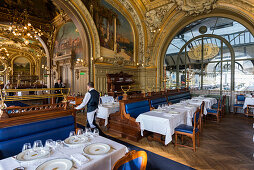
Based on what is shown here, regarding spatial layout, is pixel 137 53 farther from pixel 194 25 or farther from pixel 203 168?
pixel 203 168

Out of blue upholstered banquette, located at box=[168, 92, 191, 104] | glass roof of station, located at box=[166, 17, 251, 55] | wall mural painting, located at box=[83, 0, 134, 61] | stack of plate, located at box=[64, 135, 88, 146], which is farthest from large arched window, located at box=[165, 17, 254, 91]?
stack of plate, located at box=[64, 135, 88, 146]

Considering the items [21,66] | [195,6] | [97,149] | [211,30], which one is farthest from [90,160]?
[21,66]

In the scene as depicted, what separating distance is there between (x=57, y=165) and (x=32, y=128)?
3.76ft

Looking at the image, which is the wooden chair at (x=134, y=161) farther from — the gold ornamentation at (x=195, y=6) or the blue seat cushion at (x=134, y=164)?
the gold ornamentation at (x=195, y=6)

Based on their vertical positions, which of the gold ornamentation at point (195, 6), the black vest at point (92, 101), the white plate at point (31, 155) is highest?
the gold ornamentation at point (195, 6)

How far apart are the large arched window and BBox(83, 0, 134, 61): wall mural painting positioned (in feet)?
11.9

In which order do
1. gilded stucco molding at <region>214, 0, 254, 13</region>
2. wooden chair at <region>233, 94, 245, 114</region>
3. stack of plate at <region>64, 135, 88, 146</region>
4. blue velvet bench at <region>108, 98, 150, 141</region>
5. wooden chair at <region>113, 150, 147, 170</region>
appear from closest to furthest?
wooden chair at <region>113, 150, 147, 170</region> → stack of plate at <region>64, 135, 88, 146</region> → blue velvet bench at <region>108, 98, 150, 141</region> → gilded stucco molding at <region>214, 0, 254, 13</region> → wooden chair at <region>233, 94, 245, 114</region>

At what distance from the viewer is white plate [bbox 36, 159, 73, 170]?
53.1 inches

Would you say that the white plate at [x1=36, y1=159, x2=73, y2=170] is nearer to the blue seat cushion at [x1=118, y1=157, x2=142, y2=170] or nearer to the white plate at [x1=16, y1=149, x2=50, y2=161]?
the white plate at [x1=16, y1=149, x2=50, y2=161]

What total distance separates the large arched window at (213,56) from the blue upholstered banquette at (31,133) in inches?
Result: 299

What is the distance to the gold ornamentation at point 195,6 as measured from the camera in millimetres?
8406

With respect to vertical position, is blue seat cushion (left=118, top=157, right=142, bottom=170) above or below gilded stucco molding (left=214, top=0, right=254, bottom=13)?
below

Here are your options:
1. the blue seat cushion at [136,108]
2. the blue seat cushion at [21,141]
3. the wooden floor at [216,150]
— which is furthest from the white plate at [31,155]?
the blue seat cushion at [136,108]

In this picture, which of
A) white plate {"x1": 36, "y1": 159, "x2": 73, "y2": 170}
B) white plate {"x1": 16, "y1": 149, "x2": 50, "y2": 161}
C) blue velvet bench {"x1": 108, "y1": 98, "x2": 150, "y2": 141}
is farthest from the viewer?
blue velvet bench {"x1": 108, "y1": 98, "x2": 150, "y2": 141}
